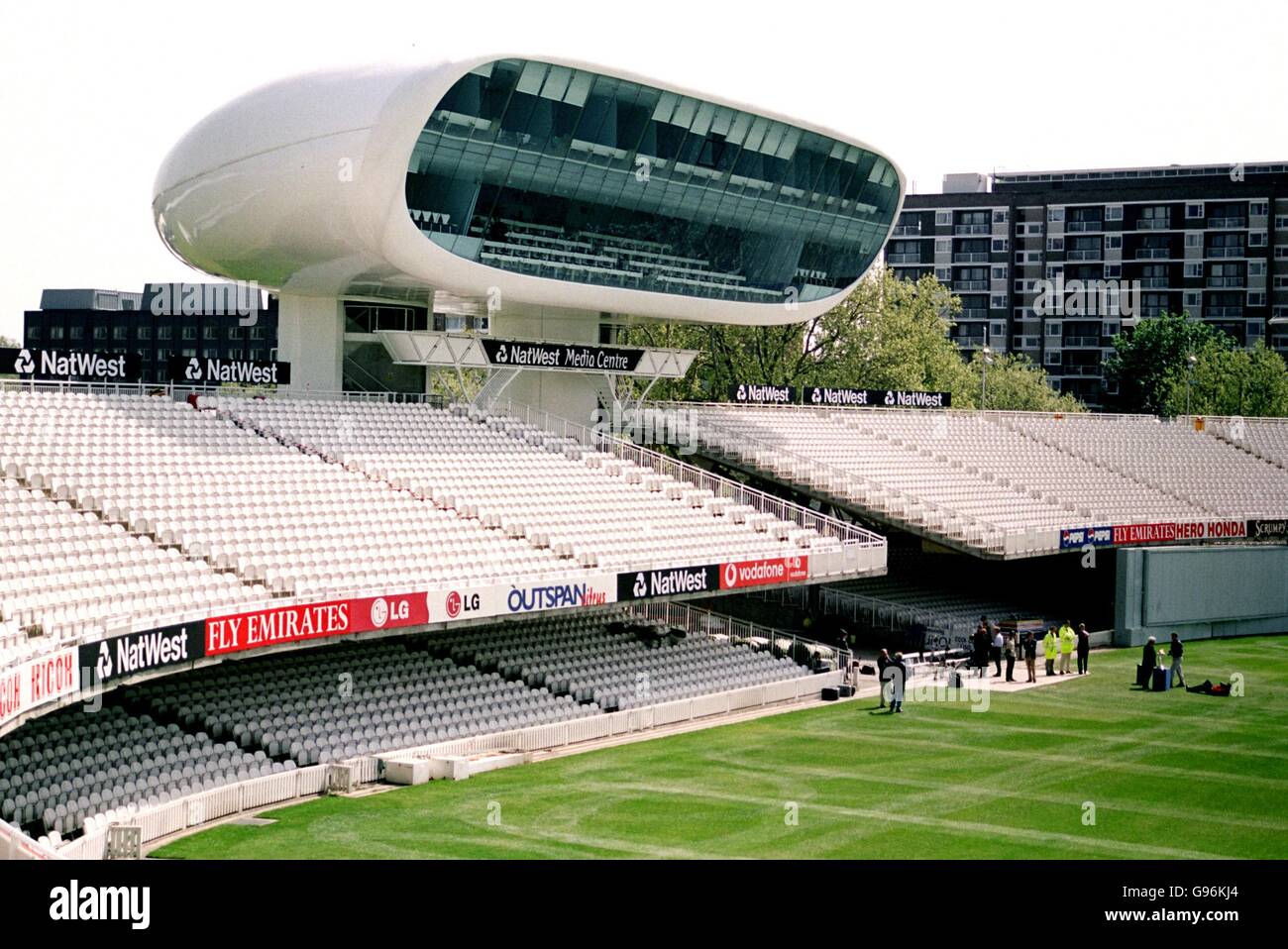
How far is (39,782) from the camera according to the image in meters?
19.7

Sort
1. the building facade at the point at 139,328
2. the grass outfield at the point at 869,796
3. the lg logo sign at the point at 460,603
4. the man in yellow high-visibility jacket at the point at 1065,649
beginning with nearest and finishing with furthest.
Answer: the grass outfield at the point at 869,796
the lg logo sign at the point at 460,603
the man in yellow high-visibility jacket at the point at 1065,649
the building facade at the point at 139,328

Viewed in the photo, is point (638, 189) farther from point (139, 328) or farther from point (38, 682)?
point (139, 328)

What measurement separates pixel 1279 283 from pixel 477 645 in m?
86.1

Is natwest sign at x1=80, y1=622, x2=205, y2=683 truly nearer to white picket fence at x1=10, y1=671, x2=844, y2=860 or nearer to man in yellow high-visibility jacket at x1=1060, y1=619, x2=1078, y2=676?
white picket fence at x1=10, y1=671, x2=844, y2=860

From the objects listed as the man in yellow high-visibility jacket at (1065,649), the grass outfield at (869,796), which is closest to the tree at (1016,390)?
the man in yellow high-visibility jacket at (1065,649)

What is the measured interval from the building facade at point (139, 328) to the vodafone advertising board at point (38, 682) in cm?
10844

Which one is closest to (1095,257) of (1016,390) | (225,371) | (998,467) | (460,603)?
(1016,390)

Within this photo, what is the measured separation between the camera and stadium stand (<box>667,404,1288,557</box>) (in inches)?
1704

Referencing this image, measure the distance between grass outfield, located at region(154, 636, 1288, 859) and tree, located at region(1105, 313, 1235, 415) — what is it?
6666 cm

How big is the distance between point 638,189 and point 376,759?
19.1 m

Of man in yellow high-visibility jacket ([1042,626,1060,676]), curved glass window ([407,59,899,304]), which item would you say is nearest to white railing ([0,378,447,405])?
curved glass window ([407,59,899,304])

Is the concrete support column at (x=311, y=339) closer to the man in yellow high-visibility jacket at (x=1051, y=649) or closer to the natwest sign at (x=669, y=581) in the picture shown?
the natwest sign at (x=669, y=581)

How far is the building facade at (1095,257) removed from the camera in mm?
102938
